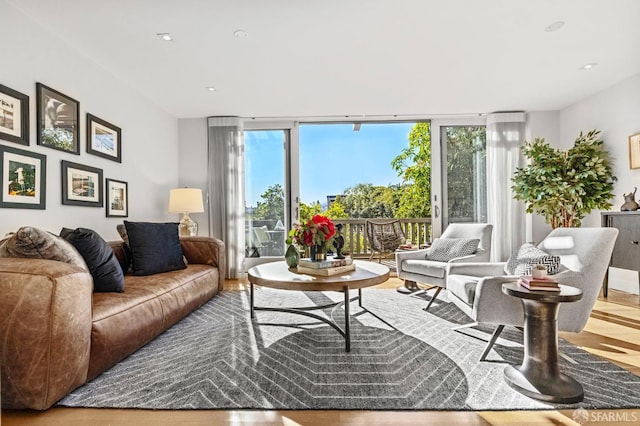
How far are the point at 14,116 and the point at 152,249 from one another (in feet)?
4.47

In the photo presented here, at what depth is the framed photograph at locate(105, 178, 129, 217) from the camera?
3564mm

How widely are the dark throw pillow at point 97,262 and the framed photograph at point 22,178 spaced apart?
0.49m

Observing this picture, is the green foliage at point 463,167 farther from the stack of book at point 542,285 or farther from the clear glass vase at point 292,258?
the stack of book at point 542,285

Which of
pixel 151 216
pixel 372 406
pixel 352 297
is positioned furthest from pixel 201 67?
pixel 372 406

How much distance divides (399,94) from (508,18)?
168cm

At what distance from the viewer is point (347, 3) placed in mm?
2418

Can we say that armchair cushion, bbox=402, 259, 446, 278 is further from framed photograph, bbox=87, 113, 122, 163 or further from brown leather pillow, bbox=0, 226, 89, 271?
framed photograph, bbox=87, 113, 122, 163

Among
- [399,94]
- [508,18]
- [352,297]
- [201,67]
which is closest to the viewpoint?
[508,18]

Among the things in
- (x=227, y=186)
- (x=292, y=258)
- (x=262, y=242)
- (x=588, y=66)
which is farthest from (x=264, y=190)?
(x=588, y=66)

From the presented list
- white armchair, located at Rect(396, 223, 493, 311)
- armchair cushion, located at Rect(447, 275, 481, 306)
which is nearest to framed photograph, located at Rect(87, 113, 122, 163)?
white armchair, located at Rect(396, 223, 493, 311)

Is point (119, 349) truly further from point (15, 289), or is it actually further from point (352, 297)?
point (352, 297)

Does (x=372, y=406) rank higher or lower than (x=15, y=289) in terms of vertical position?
lower

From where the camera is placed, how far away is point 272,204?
17.4 ft

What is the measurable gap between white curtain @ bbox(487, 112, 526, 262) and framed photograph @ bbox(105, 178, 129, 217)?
4.77 meters
